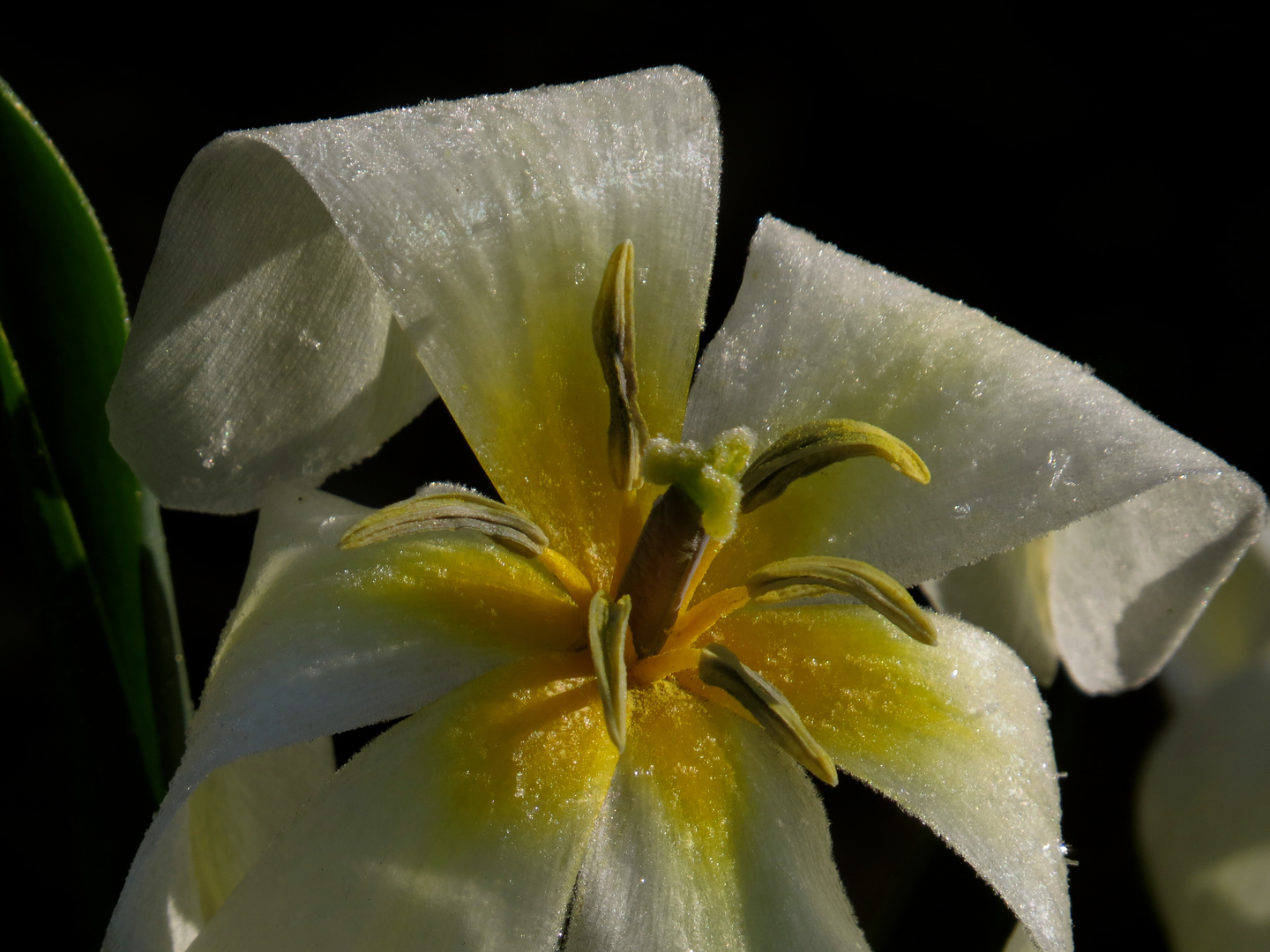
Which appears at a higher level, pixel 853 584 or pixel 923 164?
pixel 853 584

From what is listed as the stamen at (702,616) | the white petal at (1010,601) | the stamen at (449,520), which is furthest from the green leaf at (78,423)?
the white petal at (1010,601)

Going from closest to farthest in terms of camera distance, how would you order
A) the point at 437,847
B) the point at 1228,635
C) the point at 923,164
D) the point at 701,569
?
the point at 437,847 < the point at 701,569 < the point at 1228,635 < the point at 923,164

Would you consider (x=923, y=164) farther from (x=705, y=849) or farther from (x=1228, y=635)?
(x=705, y=849)

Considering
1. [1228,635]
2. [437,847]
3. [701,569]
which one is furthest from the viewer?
[1228,635]

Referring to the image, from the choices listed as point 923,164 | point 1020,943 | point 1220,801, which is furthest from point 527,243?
point 923,164

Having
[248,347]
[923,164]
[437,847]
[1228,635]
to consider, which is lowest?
[1228,635]

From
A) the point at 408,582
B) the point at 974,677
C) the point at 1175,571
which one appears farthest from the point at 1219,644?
the point at 408,582
